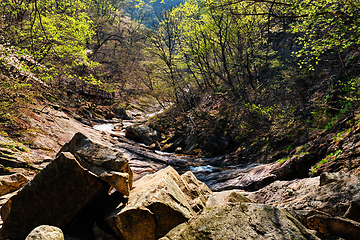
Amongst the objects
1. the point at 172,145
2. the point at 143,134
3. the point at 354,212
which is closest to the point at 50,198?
the point at 354,212

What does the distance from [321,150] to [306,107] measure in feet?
15.6

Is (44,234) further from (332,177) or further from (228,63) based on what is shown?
(228,63)

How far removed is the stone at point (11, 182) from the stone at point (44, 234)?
3.32 m

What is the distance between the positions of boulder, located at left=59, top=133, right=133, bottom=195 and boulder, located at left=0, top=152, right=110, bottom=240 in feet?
1.03

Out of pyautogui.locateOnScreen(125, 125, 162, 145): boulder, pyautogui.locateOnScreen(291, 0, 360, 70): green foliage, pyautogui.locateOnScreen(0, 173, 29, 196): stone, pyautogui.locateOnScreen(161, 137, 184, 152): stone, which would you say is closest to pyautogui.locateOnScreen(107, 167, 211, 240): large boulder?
pyautogui.locateOnScreen(0, 173, 29, 196): stone

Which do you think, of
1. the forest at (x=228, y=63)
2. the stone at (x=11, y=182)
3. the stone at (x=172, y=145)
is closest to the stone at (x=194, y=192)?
the stone at (x=11, y=182)

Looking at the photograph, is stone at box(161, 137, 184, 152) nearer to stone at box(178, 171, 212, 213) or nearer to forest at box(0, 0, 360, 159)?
forest at box(0, 0, 360, 159)

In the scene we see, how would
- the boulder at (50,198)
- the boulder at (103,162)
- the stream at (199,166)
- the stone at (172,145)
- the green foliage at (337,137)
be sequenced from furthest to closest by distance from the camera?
the stone at (172,145) < the stream at (199,166) < the green foliage at (337,137) < the boulder at (103,162) < the boulder at (50,198)

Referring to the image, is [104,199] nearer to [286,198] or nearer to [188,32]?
[286,198]

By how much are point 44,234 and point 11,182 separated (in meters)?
3.59

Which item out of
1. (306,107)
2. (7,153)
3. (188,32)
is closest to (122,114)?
(188,32)

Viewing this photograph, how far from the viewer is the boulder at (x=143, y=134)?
17.8m

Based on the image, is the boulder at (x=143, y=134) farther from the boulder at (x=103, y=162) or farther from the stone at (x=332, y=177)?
the stone at (x=332, y=177)

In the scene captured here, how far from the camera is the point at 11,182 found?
17.2ft
